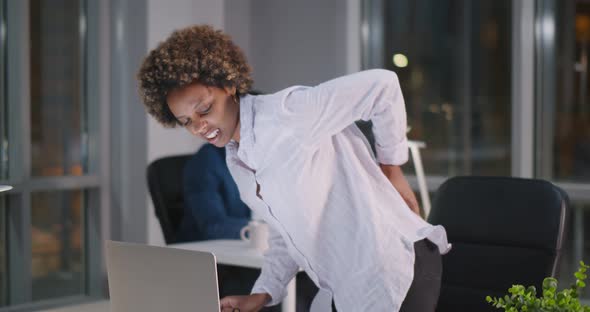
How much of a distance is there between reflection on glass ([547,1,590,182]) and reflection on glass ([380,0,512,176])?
27 cm

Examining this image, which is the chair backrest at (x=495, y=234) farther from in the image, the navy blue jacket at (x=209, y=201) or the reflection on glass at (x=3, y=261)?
the reflection on glass at (x=3, y=261)

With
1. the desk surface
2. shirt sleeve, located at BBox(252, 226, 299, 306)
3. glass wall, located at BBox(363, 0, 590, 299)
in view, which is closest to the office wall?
glass wall, located at BBox(363, 0, 590, 299)

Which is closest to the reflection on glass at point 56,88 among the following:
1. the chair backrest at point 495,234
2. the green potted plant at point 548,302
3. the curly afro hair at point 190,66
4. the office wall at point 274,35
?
the office wall at point 274,35

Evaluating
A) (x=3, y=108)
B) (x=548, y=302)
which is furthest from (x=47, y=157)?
(x=548, y=302)

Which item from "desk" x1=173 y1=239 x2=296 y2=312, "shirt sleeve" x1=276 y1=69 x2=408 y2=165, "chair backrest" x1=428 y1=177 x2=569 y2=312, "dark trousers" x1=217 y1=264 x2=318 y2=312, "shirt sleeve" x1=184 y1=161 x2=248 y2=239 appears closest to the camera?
"shirt sleeve" x1=276 y1=69 x2=408 y2=165

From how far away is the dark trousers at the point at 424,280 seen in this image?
1.52 metres

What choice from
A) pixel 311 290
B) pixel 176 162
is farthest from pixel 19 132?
pixel 311 290

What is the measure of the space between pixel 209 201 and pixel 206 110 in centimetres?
186

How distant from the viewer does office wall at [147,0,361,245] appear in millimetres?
4469

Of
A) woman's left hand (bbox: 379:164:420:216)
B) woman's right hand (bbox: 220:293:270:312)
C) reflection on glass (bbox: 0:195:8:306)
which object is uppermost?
woman's left hand (bbox: 379:164:420:216)

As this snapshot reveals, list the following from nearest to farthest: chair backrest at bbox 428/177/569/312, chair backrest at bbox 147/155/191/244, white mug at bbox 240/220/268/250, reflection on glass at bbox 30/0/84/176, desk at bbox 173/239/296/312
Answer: chair backrest at bbox 428/177/569/312, desk at bbox 173/239/296/312, white mug at bbox 240/220/268/250, chair backrest at bbox 147/155/191/244, reflection on glass at bbox 30/0/84/176

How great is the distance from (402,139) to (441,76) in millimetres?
3077

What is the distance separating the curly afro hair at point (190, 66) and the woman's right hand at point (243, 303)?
404 millimetres

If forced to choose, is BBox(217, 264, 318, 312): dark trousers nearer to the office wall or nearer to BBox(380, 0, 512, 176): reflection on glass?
the office wall
